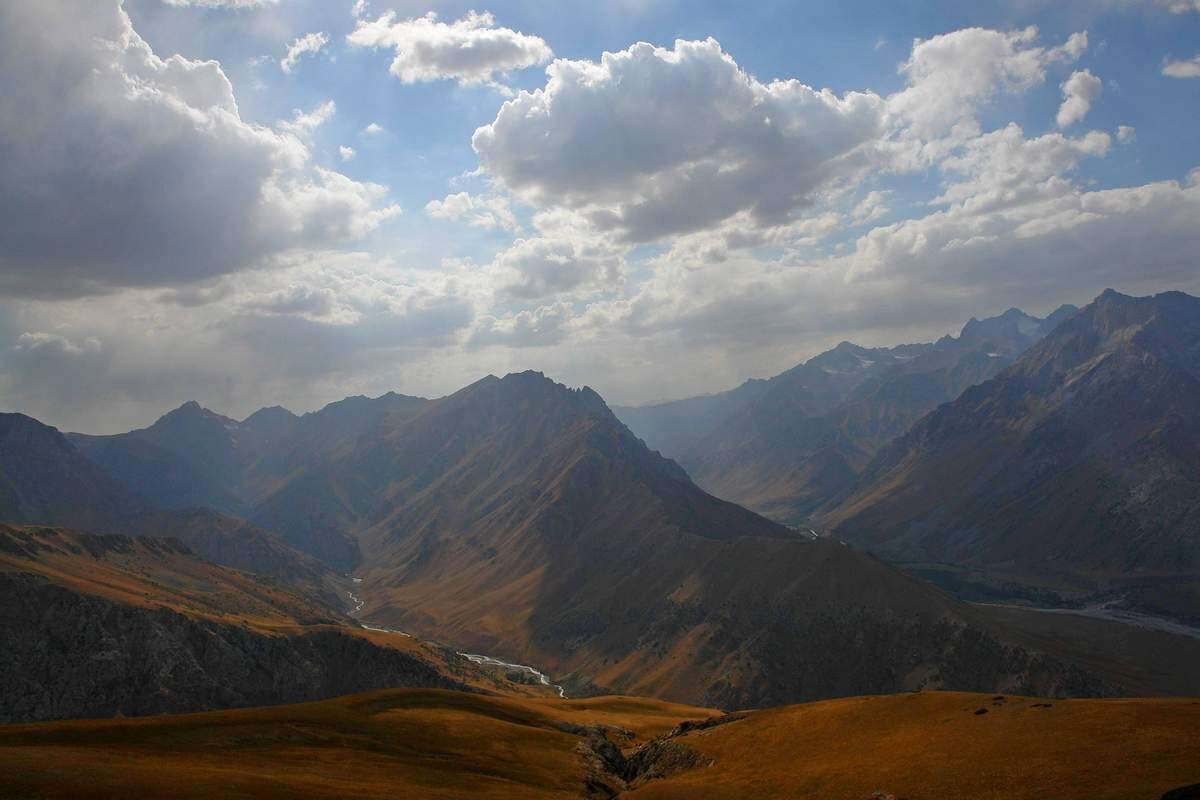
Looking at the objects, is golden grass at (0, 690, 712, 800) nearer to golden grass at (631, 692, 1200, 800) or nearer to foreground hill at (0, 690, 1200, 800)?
foreground hill at (0, 690, 1200, 800)

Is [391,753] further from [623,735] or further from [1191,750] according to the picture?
[1191,750]

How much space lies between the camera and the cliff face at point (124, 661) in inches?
6093

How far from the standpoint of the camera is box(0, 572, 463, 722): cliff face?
508 feet

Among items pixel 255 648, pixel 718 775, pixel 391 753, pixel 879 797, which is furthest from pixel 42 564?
pixel 879 797

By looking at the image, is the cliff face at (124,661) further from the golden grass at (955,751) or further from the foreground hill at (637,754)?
the golden grass at (955,751)

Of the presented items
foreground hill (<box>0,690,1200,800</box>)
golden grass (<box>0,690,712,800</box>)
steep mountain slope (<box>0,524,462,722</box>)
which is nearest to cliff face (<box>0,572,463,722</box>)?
steep mountain slope (<box>0,524,462,722</box>)

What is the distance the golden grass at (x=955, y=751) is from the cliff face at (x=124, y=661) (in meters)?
121

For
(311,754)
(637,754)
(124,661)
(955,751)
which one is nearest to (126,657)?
(124,661)

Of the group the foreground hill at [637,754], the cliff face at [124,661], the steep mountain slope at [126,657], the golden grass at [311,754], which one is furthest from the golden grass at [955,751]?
the steep mountain slope at [126,657]

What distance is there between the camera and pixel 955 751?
66.3 meters

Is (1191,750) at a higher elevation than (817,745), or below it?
higher

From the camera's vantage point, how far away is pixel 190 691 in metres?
164

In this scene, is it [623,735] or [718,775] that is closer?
[718,775]

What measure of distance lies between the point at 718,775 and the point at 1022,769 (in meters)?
30.2
